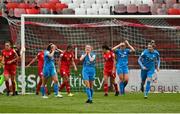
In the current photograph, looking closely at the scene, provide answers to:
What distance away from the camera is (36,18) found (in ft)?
91.7

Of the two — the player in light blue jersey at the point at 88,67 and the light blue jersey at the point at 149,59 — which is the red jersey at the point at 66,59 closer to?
the light blue jersey at the point at 149,59

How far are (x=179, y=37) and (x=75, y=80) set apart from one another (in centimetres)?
506

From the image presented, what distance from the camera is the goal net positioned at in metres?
27.8

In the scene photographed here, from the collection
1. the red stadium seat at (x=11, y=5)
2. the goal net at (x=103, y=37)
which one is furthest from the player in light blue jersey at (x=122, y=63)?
the red stadium seat at (x=11, y=5)

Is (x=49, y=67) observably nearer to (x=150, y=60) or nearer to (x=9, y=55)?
(x=9, y=55)

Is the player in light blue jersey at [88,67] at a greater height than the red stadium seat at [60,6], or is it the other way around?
the red stadium seat at [60,6]

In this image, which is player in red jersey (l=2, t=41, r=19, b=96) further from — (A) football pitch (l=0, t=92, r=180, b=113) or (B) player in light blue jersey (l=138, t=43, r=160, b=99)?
(B) player in light blue jersey (l=138, t=43, r=160, b=99)

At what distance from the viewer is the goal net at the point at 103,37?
27.8 m

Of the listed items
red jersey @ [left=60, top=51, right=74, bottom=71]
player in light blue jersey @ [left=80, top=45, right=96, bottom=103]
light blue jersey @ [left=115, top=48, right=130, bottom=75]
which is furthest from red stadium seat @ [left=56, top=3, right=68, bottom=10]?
player in light blue jersey @ [left=80, top=45, right=96, bottom=103]

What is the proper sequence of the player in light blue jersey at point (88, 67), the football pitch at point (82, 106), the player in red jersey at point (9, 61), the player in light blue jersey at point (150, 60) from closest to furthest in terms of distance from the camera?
the football pitch at point (82, 106), the player in light blue jersey at point (88, 67), the player in light blue jersey at point (150, 60), the player in red jersey at point (9, 61)

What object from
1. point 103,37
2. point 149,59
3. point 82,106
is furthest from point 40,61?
point 82,106

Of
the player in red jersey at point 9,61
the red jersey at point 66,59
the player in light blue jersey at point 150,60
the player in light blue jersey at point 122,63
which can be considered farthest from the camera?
the player in light blue jersey at point 122,63

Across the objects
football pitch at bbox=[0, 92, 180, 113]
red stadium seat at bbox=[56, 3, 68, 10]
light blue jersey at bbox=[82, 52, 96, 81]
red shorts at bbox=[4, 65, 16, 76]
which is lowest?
football pitch at bbox=[0, 92, 180, 113]

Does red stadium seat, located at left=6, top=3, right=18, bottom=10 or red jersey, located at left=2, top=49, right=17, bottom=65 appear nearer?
red jersey, located at left=2, top=49, right=17, bottom=65
